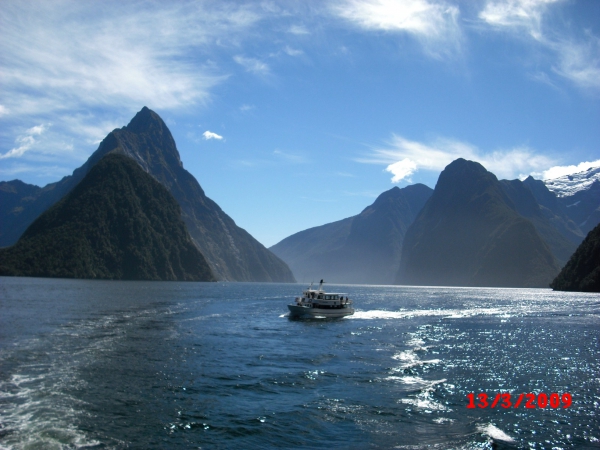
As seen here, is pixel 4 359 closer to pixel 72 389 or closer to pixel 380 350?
pixel 72 389

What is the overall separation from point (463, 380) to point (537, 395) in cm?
560

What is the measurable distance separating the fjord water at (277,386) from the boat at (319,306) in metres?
20.2

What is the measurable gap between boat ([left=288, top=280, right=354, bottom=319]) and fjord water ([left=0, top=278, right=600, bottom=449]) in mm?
20197

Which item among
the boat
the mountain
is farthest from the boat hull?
the mountain

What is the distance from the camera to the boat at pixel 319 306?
3349 inches

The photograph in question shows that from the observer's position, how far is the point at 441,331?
70000 mm
